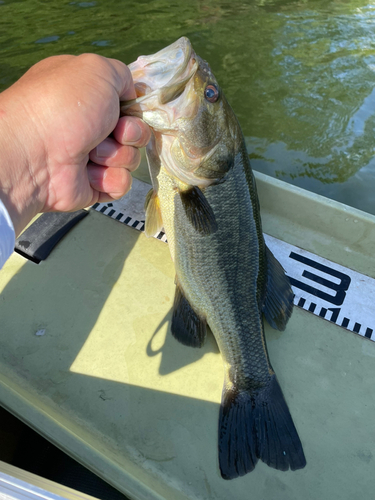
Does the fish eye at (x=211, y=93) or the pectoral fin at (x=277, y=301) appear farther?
the pectoral fin at (x=277, y=301)

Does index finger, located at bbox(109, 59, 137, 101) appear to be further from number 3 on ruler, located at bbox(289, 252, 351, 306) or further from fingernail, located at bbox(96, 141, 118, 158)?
number 3 on ruler, located at bbox(289, 252, 351, 306)

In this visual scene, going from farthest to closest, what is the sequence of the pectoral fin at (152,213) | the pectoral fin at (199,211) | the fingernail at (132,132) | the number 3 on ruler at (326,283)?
the number 3 on ruler at (326,283) → the pectoral fin at (152,213) → the pectoral fin at (199,211) → the fingernail at (132,132)

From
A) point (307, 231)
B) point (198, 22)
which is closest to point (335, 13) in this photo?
point (198, 22)

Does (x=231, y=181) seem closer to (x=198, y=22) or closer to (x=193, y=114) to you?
(x=193, y=114)

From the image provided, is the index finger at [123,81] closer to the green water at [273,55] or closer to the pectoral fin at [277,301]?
the pectoral fin at [277,301]

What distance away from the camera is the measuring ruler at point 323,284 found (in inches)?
87.7

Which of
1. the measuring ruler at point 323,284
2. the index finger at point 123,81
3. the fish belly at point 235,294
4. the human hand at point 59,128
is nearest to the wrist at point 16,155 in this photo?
the human hand at point 59,128

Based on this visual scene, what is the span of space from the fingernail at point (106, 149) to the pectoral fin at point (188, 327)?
3.08 ft

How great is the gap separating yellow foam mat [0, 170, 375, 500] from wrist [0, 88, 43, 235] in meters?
0.85

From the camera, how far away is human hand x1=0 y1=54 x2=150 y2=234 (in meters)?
1.33

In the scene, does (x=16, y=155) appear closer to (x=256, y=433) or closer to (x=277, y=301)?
(x=277, y=301)

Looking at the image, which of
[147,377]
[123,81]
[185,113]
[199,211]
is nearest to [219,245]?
[199,211]

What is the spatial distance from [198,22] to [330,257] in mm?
6449

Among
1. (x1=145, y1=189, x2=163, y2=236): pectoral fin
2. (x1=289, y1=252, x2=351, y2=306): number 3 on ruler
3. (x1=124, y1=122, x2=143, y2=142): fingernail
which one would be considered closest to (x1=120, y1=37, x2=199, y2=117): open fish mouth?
(x1=124, y1=122, x2=143, y2=142): fingernail
